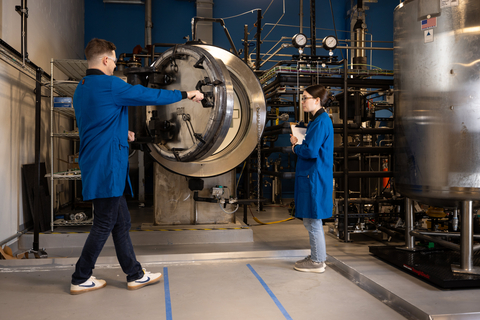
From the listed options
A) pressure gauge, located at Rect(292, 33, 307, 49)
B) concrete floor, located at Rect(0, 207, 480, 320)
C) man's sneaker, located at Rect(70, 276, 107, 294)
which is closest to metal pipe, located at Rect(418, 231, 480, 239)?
concrete floor, located at Rect(0, 207, 480, 320)

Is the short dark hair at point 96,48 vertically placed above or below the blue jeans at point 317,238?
above

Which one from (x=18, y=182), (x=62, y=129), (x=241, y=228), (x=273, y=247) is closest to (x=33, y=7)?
(x=62, y=129)

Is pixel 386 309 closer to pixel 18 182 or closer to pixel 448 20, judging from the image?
pixel 448 20

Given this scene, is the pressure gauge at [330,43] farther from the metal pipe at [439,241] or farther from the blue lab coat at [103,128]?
the blue lab coat at [103,128]

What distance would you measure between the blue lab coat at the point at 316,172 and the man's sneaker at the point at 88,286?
59.6 inches

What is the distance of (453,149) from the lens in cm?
275

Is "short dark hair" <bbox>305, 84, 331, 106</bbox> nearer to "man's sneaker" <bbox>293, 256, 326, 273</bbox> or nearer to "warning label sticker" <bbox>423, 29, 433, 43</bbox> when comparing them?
"warning label sticker" <bbox>423, 29, 433, 43</bbox>

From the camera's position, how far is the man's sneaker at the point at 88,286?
2.45 meters

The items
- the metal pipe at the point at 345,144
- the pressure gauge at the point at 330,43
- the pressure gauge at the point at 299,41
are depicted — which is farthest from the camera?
the pressure gauge at the point at 330,43

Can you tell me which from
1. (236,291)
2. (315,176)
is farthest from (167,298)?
(315,176)

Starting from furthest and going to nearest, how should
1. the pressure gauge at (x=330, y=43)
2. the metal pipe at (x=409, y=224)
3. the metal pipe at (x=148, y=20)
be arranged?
1. the metal pipe at (x=148, y=20)
2. the pressure gauge at (x=330, y=43)
3. the metal pipe at (x=409, y=224)

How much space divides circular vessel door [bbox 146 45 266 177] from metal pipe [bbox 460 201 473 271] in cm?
193

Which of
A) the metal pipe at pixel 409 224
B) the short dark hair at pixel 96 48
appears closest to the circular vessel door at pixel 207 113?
the short dark hair at pixel 96 48

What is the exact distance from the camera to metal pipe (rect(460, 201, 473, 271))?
2715mm
